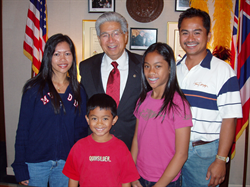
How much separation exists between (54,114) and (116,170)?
67cm

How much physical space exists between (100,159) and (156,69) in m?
0.72

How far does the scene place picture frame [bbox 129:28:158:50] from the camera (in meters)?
2.91

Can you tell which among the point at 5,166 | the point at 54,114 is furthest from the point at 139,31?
the point at 5,166

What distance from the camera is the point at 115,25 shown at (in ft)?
5.57

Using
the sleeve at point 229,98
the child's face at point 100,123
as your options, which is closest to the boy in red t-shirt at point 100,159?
the child's face at point 100,123

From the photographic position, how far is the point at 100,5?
9.50 feet

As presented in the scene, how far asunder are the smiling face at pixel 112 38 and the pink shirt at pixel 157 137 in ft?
2.20

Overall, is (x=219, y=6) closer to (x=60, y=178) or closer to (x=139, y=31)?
(x=139, y=31)

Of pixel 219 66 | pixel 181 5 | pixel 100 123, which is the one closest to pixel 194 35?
pixel 219 66

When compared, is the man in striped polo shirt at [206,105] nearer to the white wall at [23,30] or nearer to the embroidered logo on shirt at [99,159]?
the embroidered logo on shirt at [99,159]

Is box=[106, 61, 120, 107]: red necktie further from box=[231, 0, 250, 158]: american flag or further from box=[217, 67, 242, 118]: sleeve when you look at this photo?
box=[231, 0, 250, 158]: american flag

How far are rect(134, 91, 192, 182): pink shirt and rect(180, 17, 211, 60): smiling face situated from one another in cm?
45

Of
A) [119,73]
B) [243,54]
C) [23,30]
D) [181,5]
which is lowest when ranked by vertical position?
[119,73]

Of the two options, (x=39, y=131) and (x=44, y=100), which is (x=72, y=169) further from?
(x=44, y=100)
